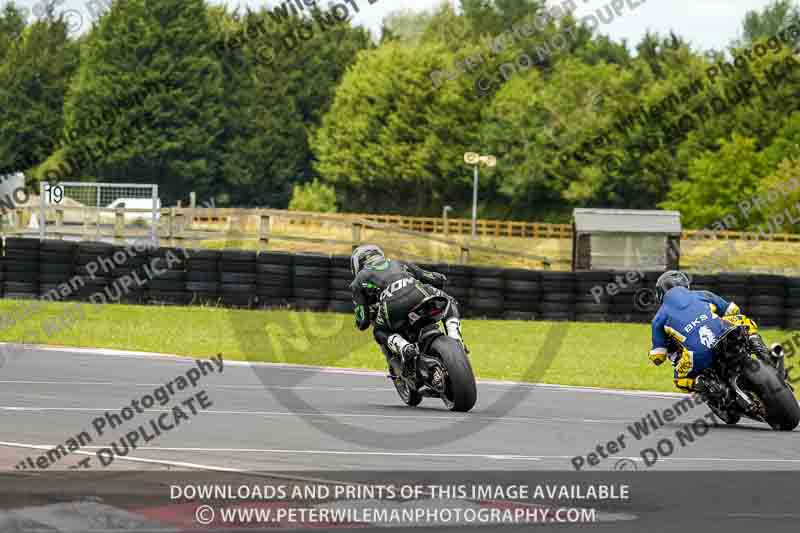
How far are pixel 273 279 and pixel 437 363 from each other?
13.7 m

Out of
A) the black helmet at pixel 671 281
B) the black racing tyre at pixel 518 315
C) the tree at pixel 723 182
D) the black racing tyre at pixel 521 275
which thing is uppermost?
the tree at pixel 723 182

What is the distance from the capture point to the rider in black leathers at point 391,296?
42.4 ft

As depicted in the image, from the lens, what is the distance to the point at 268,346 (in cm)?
2139

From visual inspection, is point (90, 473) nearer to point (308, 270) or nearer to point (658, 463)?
point (658, 463)

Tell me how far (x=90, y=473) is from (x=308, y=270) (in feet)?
58.4

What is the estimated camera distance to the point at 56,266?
84.5ft

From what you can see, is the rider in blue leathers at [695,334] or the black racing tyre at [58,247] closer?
the rider in blue leathers at [695,334]

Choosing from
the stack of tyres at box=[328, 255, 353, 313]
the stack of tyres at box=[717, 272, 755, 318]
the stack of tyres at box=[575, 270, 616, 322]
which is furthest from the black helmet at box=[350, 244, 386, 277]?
the stack of tyres at box=[717, 272, 755, 318]

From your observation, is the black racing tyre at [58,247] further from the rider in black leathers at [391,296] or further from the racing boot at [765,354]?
the racing boot at [765,354]

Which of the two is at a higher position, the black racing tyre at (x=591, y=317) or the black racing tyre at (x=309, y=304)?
the black racing tyre at (x=309, y=304)

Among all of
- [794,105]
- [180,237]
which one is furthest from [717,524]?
[794,105]

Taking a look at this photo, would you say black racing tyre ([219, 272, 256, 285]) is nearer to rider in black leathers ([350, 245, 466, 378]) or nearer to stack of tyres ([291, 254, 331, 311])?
stack of tyres ([291, 254, 331, 311])

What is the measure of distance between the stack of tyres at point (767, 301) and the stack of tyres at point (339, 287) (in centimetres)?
803

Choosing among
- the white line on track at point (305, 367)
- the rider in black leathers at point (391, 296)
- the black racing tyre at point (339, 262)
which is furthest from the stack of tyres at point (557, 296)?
the rider in black leathers at point (391, 296)
